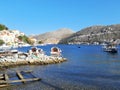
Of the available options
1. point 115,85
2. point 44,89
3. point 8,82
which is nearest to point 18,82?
point 8,82

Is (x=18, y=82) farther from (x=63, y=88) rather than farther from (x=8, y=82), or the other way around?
(x=63, y=88)

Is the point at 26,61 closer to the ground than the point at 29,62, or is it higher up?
higher up

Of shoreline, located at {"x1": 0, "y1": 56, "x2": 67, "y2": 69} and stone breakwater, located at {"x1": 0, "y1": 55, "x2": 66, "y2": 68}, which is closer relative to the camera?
shoreline, located at {"x1": 0, "y1": 56, "x2": 67, "y2": 69}

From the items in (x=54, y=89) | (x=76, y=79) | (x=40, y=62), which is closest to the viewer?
(x=54, y=89)

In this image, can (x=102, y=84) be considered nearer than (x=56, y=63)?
Yes

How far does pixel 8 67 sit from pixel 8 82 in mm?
24421

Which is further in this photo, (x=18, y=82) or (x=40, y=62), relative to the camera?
(x=40, y=62)

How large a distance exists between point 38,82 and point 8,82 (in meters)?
4.87

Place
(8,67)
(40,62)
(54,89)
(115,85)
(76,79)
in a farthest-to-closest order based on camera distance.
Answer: (40,62), (8,67), (76,79), (115,85), (54,89)

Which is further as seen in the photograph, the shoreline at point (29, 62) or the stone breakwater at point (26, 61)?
the stone breakwater at point (26, 61)

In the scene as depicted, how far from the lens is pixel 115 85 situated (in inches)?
1748

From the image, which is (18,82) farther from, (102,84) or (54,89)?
(102,84)

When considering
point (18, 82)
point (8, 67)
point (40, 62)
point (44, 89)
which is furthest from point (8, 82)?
point (40, 62)

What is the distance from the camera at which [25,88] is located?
4197 cm
